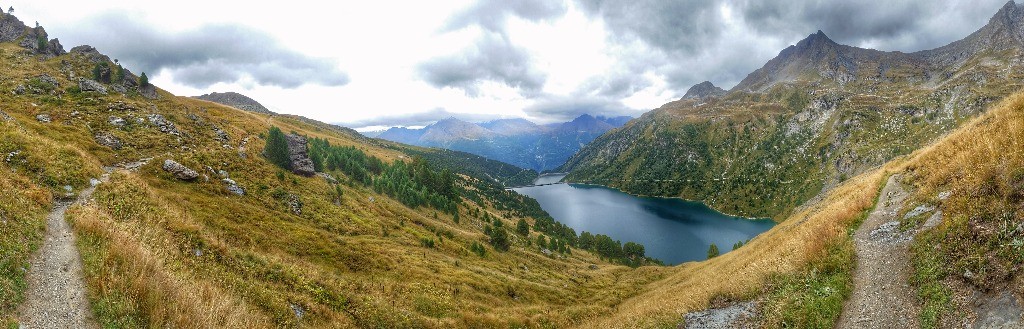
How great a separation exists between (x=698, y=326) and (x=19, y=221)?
2981cm

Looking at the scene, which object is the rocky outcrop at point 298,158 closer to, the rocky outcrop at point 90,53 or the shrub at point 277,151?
the shrub at point 277,151

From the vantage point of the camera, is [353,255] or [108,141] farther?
[108,141]

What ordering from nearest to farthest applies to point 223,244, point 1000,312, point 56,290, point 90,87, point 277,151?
1. point 1000,312
2. point 56,290
3. point 223,244
4. point 90,87
5. point 277,151

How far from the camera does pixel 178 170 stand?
42.9 meters

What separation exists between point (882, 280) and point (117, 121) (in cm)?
8118

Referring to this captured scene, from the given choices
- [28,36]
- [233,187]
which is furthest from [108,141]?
[28,36]

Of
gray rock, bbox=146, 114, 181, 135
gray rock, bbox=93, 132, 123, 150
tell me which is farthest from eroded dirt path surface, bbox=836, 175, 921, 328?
gray rock, bbox=146, 114, 181, 135

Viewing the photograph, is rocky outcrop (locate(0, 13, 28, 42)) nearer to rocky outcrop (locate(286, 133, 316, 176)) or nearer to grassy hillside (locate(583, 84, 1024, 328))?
rocky outcrop (locate(286, 133, 316, 176))

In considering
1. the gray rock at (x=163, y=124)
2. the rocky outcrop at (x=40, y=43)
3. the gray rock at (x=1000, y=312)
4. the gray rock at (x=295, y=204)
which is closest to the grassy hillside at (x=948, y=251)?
the gray rock at (x=1000, y=312)

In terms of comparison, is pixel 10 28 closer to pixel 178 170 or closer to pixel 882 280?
pixel 178 170

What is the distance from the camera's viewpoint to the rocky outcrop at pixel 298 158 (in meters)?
74.7

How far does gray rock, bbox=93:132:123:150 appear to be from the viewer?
45.1 m

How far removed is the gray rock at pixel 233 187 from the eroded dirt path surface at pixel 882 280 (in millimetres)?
56146

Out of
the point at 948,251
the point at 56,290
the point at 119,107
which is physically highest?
the point at 119,107
